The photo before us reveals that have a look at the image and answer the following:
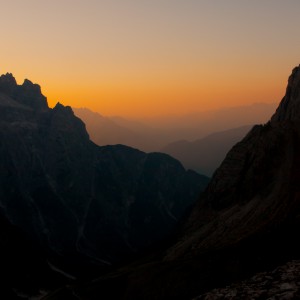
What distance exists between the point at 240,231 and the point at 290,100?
6497 cm

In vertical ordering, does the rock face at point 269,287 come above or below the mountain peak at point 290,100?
below

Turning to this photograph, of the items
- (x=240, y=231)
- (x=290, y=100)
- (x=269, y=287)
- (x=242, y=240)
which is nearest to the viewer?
(x=269, y=287)

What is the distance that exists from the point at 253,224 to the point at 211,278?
19468 millimetres

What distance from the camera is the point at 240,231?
55.1m

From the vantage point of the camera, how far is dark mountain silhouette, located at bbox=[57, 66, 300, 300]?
1292 inches

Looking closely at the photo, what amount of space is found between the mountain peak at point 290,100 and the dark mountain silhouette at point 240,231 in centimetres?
92

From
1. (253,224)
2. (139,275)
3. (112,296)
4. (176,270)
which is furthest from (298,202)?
(112,296)

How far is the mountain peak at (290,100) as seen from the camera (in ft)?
327

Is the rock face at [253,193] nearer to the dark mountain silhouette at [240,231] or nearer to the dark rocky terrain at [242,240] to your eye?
the dark mountain silhouette at [240,231]

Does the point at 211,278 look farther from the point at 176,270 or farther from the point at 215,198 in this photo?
the point at 215,198

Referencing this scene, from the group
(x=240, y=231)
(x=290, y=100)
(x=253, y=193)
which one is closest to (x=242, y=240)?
(x=240, y=231)

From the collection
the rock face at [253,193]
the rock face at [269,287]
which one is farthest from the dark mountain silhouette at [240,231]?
the rock face at [269,287]

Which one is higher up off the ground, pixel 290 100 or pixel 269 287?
pixel 290 100

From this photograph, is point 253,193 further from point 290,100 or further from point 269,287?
point 269,287
